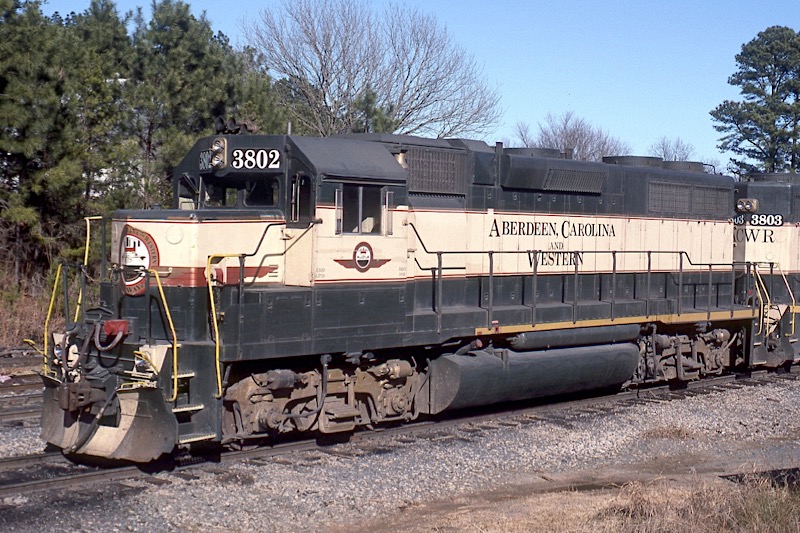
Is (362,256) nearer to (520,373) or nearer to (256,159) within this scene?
(256,159)

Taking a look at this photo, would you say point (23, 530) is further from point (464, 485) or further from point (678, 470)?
point (678, 470)

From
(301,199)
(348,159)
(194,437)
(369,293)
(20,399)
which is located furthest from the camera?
(20,399)

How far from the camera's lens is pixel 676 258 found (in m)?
12.9

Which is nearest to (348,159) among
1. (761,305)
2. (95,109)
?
(761,305)

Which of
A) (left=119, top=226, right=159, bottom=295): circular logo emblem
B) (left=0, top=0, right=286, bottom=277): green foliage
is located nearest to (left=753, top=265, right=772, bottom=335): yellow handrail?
(left=119, top=226, right=159, bottom=295): circular logo emblem

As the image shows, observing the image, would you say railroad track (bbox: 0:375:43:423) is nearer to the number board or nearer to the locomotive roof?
the number board

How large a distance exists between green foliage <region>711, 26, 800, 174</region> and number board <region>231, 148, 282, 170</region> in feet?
103

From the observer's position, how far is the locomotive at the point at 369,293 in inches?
313

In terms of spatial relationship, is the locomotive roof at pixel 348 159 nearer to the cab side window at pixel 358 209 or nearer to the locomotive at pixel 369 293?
the locomotive at pixel 369 293

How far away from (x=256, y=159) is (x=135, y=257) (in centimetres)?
145

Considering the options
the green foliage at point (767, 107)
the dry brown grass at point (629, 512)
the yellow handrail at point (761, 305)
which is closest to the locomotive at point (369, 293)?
the yellow handrail at point (761, 305)

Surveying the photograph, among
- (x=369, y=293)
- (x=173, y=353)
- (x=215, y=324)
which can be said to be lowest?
(x=173, y=353)

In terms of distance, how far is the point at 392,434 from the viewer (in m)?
9.70

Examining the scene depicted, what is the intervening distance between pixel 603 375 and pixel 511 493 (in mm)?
4028
